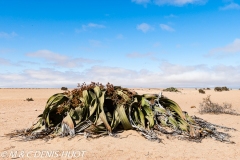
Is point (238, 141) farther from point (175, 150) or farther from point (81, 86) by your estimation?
point (81, 86)

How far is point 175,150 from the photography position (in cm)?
504

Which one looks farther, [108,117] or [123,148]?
[108,117]

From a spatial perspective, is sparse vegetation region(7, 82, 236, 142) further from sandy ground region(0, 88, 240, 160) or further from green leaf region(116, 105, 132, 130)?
sandy ground region(0, 88, 240, 160)

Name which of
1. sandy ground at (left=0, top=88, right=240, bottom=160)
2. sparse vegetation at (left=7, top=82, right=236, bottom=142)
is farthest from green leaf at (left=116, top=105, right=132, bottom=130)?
sandy ground at (left=0, top=88, right=240, bottom=160)

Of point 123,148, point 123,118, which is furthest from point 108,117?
point 123,148

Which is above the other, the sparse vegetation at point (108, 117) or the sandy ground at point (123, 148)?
the sparse vegetation at point (108, 117)

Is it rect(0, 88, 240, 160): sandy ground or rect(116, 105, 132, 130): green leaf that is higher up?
rect(116, 105, 132, 130): green leaf

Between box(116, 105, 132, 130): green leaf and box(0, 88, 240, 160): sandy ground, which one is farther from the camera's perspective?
box(116, 105, 132, 130): green leaf

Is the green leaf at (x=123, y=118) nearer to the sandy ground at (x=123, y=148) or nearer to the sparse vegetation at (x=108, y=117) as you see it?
the sparse vegetation at (x=108, y=117)

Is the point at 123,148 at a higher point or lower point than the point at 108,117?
lower

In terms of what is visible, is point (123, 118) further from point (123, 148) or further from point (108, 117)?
point (123, 148)

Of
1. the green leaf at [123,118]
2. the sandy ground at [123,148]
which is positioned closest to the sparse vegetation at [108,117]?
the green leaf at [123,118]

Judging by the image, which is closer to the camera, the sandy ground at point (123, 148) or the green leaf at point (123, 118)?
the sandy ground at point (123, 148)

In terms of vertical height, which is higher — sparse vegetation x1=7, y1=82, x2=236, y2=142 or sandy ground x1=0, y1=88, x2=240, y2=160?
sparse vegetation x1=7, y1=82, x2=236, y2=142
